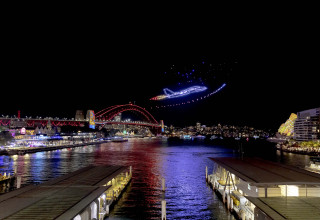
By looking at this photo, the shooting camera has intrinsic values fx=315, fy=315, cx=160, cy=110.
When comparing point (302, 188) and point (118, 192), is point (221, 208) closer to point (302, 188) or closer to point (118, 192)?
point (302, 188)

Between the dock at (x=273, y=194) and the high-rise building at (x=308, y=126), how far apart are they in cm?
5999

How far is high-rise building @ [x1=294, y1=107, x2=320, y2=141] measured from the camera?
7038cm

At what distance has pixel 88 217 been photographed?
1003 centimetres

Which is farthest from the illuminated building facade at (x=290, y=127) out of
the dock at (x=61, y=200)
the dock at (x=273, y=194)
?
the dock at (x=61, y=200)

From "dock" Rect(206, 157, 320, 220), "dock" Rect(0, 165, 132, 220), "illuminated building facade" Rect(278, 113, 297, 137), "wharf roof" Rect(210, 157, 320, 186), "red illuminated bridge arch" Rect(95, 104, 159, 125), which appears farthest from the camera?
"red illuminated bridge arch" Rect(95, 104, 159, 125)

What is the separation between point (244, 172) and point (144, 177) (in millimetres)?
10990

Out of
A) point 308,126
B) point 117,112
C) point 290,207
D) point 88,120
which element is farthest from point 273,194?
point 117,112

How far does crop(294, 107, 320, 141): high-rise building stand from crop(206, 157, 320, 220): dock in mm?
59990

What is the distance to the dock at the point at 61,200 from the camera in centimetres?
859

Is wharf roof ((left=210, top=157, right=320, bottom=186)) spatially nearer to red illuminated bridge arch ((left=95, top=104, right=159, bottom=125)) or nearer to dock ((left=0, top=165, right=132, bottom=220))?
dock ((left=0, top=165, right=132, bottom=220))

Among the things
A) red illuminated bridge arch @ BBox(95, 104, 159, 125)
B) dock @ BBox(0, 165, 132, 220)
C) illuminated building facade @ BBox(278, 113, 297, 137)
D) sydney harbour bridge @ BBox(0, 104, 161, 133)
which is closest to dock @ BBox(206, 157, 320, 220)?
dock @ BBox(0, 165, 132, 220)

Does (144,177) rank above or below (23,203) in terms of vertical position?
below

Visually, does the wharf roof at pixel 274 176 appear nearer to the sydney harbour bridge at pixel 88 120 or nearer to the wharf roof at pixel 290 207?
the wharf roof at pixel 290 207

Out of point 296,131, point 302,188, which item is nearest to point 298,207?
point 302,188
